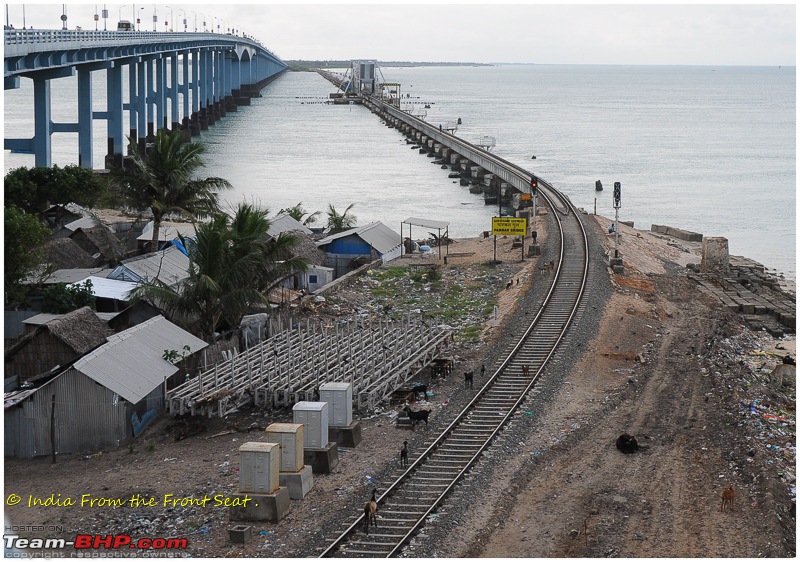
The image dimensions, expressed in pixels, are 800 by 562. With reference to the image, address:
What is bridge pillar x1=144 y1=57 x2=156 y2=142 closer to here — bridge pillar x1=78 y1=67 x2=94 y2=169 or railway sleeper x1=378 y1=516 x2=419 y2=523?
bridge pillar x1=78 y1=67 x2=94 y2=169

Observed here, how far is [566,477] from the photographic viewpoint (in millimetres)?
17078

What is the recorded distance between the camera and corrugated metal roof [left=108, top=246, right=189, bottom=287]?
27.4 m

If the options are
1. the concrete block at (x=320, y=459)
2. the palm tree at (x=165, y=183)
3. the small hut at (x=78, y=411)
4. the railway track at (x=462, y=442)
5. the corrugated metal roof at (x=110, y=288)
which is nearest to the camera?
the railway track at (x=462, y=442)

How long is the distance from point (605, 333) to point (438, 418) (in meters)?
7.63

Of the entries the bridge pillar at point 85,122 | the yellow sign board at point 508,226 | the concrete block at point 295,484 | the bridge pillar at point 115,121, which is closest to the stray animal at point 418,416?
the concrete block at point 295,484

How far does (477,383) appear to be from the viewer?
21812 millimetres

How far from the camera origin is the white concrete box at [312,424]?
682 inches

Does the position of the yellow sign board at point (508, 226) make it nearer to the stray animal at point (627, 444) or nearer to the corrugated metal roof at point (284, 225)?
the corrugated metal roof at point (284, 225)

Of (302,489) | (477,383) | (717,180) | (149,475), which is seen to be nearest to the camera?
(302,489)

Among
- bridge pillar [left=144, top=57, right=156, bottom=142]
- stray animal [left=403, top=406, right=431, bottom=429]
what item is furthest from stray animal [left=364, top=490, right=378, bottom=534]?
bridge pillar [left=144, top=57, right=156, bottom=142]

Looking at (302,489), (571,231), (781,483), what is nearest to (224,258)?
(302,489)

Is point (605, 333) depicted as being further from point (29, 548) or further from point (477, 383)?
point (29, 548)

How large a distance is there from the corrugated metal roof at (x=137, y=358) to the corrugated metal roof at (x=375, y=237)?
13972mm

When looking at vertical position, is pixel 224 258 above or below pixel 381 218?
above
